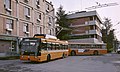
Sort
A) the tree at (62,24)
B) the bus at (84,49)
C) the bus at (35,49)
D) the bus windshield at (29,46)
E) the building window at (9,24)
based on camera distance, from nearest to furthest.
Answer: the bus at (35,49), the bus windshield at (29,46), the building window at (9,24), the bus at (84,49), the tree at (62,24)

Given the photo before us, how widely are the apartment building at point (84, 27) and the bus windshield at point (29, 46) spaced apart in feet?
124

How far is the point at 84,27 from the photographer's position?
60656 mm

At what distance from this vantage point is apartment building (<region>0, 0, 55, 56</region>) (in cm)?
2883

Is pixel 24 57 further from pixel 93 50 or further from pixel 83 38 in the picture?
pixel 83 38

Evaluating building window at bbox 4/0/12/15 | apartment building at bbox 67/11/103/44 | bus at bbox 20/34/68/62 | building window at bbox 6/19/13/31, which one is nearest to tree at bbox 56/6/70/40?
apartment building at bbox 67/11/103/44

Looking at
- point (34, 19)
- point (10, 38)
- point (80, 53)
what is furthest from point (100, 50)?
point (10, 38)

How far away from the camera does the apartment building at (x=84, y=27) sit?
58706 mm

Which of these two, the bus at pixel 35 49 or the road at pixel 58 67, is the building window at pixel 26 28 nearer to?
the bus at pixel 35 49

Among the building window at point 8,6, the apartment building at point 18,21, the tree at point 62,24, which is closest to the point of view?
the apartment building at point 18,21

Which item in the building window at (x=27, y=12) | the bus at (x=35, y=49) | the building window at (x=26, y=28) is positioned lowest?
the bus at (x=35, y=49)

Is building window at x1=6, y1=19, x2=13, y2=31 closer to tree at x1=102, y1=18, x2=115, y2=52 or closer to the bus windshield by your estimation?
the bus windshield

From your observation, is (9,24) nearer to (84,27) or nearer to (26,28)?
(26,28)

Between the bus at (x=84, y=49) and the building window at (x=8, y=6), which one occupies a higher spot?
the building window at (x=8, y=6)

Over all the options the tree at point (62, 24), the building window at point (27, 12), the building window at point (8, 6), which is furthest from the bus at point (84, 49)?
the building window at point (8, 6)
